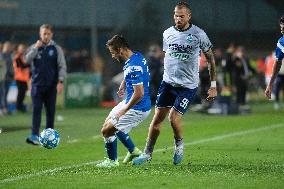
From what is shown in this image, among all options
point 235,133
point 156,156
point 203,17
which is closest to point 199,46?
point 156,156

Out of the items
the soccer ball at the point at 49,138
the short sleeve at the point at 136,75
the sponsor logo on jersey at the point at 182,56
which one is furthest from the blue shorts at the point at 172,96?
the soccer ball at the point at 49,138

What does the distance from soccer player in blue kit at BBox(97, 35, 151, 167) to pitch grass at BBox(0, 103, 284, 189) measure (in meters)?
0.41

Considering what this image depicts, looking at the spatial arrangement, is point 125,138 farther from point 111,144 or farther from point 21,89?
point 21,89

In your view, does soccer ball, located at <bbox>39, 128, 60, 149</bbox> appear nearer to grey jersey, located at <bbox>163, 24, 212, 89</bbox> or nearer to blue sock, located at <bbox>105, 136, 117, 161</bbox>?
blue sock, located at <bbox>105, 136, 117, 161</bbox>

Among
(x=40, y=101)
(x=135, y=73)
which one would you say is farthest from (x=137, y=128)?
(x=135, y=73)

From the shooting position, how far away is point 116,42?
1405 centimetres

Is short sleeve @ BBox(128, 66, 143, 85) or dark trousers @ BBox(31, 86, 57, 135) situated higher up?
short sleeve @ BBox(128, 66, 143, 85)

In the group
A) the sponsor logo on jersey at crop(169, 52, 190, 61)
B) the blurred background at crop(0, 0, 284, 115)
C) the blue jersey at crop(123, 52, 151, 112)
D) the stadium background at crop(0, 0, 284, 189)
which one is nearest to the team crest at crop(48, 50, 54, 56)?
the stadium background at crop(0, 0, 284, 189)

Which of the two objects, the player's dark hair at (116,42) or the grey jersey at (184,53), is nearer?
the player's dark hair at (116,42)

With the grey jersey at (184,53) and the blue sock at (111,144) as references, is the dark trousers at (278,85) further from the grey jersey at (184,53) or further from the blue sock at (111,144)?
the blue sock at (111,144)

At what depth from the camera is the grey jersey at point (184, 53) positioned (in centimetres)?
1484

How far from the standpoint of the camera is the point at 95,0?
3922 centimetres

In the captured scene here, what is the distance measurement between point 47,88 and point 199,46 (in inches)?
213

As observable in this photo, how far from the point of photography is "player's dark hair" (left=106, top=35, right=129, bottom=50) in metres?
14.0
